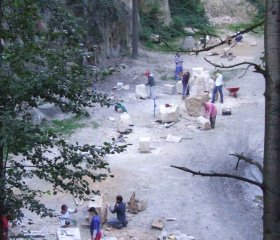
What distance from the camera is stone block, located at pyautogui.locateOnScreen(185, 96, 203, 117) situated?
18.7m

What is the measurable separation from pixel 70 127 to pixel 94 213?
7197mm

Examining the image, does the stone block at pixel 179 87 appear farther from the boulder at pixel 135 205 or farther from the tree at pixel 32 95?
the tree at pixel 32 95

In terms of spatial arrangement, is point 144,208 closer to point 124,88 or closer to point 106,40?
point 124,88

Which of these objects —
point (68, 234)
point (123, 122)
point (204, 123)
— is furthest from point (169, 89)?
point (68, 234)

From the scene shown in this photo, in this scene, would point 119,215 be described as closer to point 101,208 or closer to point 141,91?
point 101,208

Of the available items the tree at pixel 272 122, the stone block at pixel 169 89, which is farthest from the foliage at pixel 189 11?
the tree at pixel 272 122

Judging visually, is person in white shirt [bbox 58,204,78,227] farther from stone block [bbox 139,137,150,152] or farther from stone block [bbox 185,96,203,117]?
stone block [bbox 185,96,203,117]

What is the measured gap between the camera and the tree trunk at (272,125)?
4.05m

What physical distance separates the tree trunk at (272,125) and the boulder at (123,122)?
13294 millimetres

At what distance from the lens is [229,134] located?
1728 centimetres

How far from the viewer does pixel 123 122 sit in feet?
57.0

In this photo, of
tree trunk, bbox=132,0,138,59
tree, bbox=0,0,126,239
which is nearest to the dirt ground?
tree, bbox=0,0,126,239

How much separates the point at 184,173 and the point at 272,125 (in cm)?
1054

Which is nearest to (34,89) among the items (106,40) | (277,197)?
(277,197)
